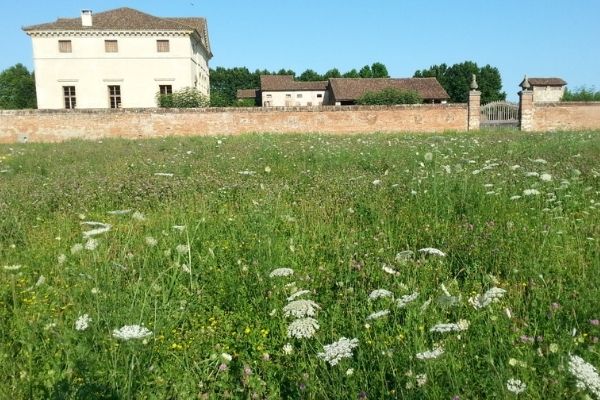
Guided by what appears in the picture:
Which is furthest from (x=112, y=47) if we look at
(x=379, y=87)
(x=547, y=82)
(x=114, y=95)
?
(x=547, y=82)

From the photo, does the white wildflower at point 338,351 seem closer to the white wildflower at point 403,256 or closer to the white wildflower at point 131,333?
the white wildflower at point 131,333

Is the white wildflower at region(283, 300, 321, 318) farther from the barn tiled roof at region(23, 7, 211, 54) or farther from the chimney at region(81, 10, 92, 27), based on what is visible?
the chimney at region(81, 10, 92, 27)

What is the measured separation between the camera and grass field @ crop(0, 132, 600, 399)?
A: 194cm

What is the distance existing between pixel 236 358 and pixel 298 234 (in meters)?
1.72

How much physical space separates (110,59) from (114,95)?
121 inches

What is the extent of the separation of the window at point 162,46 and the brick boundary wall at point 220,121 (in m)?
18.7

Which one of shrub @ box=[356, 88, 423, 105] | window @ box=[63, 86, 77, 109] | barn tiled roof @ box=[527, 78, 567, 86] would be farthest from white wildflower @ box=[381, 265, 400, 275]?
barn tiled roof @ box=[527, 78, 567, 86]

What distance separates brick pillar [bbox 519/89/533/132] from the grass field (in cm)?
2042

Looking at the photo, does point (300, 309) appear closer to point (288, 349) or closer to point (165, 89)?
point (288, 349)

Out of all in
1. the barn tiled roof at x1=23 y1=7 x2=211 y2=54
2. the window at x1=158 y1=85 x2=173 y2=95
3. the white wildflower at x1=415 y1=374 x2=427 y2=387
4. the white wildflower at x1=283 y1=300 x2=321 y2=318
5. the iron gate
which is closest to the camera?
the white wildflower at x1=415 y1=374 x2=427 y2=387

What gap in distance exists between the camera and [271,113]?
2350 cm

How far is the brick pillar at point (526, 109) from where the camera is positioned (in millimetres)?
23531

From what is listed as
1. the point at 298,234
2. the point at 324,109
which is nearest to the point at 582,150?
the point at 298,234

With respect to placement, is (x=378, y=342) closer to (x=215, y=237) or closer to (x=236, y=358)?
(x=236, y=358)
